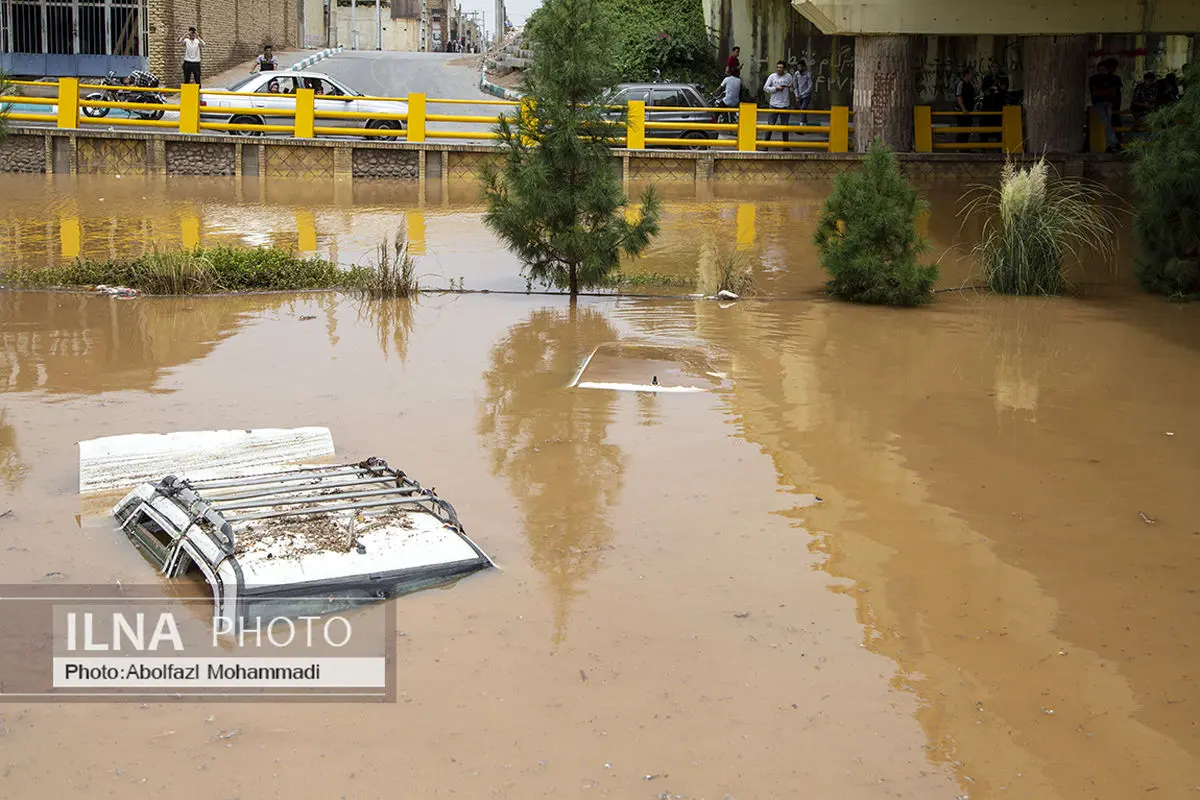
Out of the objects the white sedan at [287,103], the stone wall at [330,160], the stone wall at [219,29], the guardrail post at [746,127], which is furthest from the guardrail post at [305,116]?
the stone wall at [219,29]

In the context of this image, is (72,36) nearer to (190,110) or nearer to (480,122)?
(190,110)

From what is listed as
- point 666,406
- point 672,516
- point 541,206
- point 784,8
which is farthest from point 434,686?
point 784,8

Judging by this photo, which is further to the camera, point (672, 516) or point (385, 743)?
point (672, 516)

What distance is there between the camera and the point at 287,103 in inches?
1035

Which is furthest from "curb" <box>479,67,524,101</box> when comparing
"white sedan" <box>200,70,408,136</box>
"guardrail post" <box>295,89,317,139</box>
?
"guardrail post" <box>295,89,317,139</box>

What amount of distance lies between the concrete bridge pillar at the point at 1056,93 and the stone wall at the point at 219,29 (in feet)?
67.9

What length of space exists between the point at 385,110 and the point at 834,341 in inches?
693

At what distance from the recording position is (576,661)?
17.7 ft

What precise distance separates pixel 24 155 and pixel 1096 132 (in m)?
18.2

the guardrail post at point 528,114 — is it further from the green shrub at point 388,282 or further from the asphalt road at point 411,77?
the asphalt road at point 411,77

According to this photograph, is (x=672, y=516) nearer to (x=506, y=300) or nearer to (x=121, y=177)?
(x=506, y=300)

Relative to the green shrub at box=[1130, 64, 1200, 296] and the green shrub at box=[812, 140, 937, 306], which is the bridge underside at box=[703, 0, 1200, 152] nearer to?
the green shrub at box=[1130, 64, 1200, 296]

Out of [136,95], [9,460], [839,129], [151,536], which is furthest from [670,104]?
[151,536]

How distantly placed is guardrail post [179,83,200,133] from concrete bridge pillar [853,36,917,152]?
1126 cm
